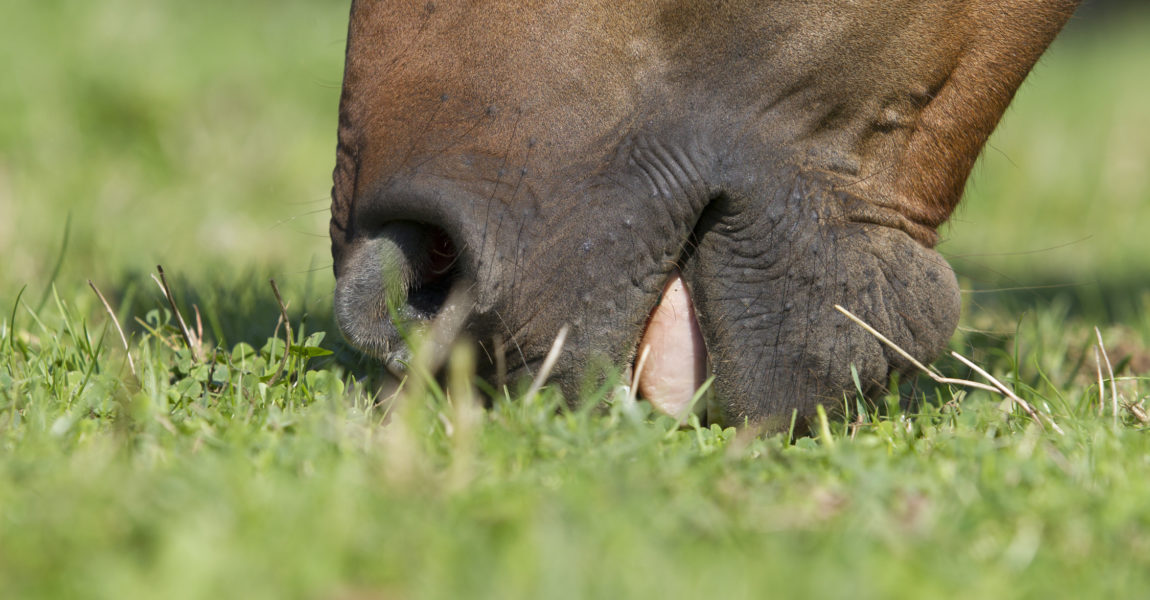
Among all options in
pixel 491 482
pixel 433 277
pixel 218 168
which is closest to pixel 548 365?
pixel 433 277

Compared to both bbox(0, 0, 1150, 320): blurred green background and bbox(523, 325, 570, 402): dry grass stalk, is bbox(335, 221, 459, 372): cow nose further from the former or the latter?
bbox(0, 0, 1150, 320): blurred green background

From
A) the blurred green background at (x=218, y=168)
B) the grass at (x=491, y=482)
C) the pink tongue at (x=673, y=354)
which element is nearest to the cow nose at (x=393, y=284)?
the grass at (x=491, y=482)

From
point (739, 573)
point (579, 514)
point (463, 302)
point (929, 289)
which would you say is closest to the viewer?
point (739, 573)

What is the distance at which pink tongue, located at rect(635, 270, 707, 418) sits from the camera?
2.05 metres

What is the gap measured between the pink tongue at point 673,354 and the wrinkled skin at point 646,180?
0.03 metres

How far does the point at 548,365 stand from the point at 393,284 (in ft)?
1.01

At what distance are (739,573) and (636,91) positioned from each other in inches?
40.8

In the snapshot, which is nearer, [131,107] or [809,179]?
[809,179]

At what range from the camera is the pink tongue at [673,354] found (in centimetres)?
205

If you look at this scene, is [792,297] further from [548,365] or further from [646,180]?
[548,365]

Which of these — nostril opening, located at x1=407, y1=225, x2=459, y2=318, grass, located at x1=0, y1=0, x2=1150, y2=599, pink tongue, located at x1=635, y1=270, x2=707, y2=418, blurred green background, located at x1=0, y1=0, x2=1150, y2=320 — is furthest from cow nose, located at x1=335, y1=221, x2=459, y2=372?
blurred green background, located at x1=0, y1=0, x2=1150, y2=320

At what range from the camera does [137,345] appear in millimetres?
2652

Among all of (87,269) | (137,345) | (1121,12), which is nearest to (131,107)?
(87,269)

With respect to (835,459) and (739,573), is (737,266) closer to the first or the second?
(835,459)
